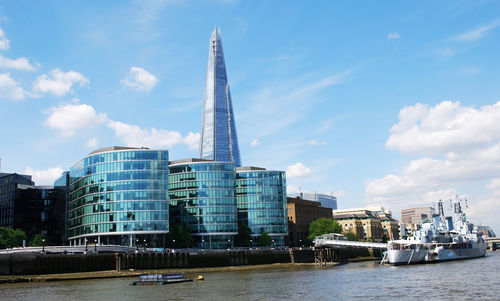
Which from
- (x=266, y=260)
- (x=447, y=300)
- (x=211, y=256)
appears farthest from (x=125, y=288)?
(x=266, y=260)

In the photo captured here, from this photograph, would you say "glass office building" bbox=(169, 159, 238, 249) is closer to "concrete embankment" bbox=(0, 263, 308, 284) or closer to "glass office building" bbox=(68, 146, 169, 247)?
"glass office building" bbox=(68, 146, 169, 247)

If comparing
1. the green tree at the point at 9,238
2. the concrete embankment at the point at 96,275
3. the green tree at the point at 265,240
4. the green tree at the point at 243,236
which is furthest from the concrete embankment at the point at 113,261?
the green tree at the point at 265,240

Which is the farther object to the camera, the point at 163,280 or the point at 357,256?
the point at 357,256

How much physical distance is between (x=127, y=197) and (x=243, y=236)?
5405 centimetres

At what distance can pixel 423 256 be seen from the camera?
427 feet

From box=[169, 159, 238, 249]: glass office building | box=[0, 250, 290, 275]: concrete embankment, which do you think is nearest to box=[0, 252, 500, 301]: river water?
box=[0, 250, 290, 275]: concrete embankment

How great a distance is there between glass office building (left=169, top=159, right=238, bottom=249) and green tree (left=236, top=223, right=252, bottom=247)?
19.1 ft

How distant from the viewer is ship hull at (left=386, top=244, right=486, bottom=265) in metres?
123

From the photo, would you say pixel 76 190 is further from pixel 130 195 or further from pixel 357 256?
pixel 357 256

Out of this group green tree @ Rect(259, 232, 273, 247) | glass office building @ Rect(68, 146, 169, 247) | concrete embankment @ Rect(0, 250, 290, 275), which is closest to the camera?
concrete embankment @ Rect(0, 250, 290, 275)

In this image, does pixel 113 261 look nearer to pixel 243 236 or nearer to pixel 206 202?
pixel 206 202

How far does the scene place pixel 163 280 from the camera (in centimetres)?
8581

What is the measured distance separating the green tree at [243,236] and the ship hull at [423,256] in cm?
6924

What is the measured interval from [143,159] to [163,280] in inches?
2748
